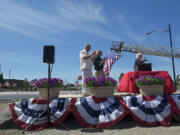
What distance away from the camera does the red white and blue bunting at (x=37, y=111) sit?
455cm

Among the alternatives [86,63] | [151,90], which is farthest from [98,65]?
[151,90]

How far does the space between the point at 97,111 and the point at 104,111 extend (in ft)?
0.62

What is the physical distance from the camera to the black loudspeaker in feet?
15.4

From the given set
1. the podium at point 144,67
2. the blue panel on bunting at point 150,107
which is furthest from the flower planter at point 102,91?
the podium at point 144,67

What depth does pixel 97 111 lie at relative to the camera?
14.9 feet

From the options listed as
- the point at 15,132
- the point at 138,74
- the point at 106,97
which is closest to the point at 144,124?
the point at 106,97

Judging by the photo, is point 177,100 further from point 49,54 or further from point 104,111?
point 49,54

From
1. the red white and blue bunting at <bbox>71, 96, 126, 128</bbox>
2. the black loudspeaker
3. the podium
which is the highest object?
the black loudspeaker

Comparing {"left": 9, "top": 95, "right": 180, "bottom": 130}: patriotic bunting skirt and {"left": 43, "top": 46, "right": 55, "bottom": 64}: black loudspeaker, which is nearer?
{"left": 9, "top": 95, "right": 180, "bottom": 130}: patriotic bunting skirt

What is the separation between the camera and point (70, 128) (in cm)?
445

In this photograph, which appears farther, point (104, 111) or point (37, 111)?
point (37, 111)

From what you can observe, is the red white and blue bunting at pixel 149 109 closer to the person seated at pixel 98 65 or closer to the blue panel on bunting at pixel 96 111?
the blue panel on bunting at pixel 96 111

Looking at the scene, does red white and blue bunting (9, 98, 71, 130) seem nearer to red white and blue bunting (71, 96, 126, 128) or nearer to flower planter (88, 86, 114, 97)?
red white and blue bunting (71, 96, 126, 128)

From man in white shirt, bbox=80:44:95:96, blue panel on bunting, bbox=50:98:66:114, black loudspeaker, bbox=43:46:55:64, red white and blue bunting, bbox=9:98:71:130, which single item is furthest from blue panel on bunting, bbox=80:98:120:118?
black loudspeaker, bbox=43:46:55:64
